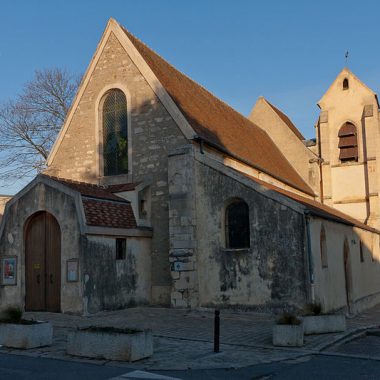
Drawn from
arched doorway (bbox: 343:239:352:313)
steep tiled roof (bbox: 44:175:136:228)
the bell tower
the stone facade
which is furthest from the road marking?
the bell tower

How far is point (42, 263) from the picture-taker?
16.0 m

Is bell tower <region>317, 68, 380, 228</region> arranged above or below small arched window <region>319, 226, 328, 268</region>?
above

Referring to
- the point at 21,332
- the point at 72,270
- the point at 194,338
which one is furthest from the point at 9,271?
the point at 194,338

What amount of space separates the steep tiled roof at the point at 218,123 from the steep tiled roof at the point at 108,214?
377 cm

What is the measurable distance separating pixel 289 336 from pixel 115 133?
39.1ft

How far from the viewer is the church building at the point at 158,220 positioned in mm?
15242

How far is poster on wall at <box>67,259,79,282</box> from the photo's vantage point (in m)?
15.0

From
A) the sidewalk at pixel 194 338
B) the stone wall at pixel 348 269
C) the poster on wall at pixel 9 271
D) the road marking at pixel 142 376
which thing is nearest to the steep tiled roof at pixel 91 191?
the poster on wall at pixel 9 271

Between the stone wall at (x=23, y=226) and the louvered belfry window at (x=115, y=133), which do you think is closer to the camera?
the stone wall at (x=23, y=226)

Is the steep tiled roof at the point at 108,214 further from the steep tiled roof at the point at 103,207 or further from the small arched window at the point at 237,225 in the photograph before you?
the small arched window at the point at 237,225

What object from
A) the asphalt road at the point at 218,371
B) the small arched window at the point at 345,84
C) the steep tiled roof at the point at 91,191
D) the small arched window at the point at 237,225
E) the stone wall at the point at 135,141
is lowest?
the asphalt road at the point at 218,371

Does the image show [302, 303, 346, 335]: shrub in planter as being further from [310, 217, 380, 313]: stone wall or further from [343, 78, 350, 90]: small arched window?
[343, 78, 350, 90]: small arched window

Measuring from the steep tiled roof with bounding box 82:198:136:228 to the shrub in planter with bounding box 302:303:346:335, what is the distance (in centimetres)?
678

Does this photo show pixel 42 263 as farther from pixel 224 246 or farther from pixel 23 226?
pixel 224 246
